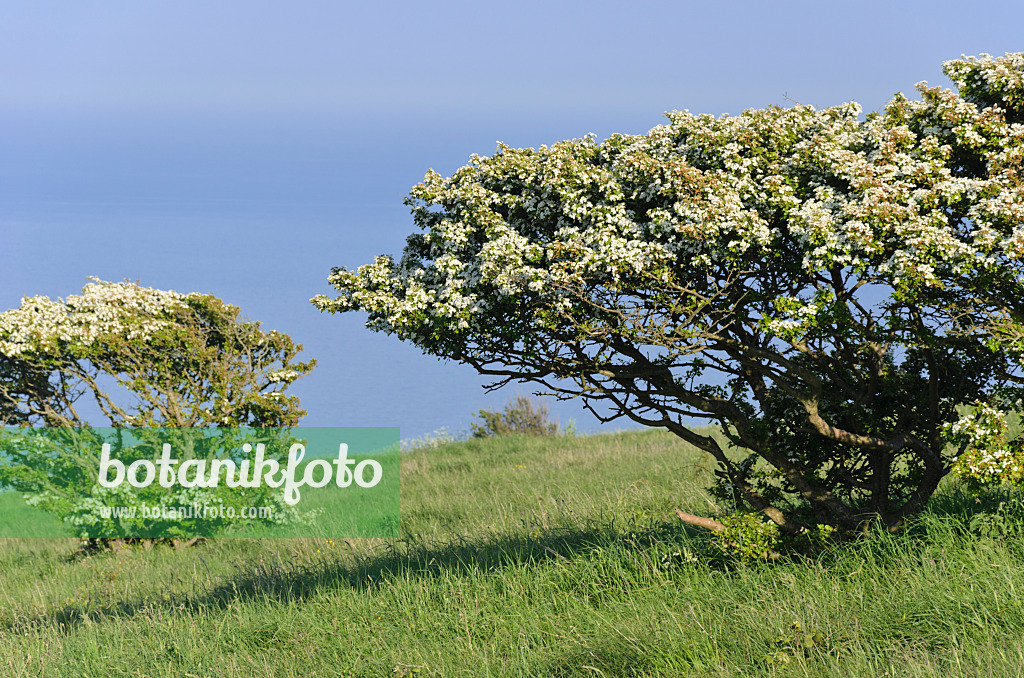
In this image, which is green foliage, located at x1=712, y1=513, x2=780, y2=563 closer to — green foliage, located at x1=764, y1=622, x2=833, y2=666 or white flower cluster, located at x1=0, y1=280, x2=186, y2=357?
green foliage, located at x1=764, y1=622, x2=833, y2=666

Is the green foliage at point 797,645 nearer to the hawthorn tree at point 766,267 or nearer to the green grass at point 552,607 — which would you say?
the green grass at point 552,607

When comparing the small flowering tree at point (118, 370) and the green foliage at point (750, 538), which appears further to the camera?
the small flowering tree at point (118, 370)

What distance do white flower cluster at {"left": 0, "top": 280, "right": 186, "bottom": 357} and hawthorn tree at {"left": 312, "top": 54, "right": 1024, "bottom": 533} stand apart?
9101 millimetres

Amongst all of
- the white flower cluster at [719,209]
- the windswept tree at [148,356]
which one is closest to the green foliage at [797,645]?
the white flower cluster at [719,209]

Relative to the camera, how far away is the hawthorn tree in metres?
6.53

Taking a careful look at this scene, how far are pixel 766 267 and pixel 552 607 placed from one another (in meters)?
4.10

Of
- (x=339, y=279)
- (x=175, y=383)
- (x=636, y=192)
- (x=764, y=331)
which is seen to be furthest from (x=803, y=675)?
(x=175, y=383)

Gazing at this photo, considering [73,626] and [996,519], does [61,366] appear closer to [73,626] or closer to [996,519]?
[73,626]

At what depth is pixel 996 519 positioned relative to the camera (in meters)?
7.68

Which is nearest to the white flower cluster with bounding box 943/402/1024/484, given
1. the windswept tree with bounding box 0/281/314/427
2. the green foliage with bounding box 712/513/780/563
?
the green foliage with bounding box 712/513/780/563

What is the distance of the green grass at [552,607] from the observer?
6473mm

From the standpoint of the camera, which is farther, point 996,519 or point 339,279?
point 339,279

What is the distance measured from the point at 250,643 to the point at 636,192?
636 cm

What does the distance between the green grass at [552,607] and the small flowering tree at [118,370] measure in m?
2.79
